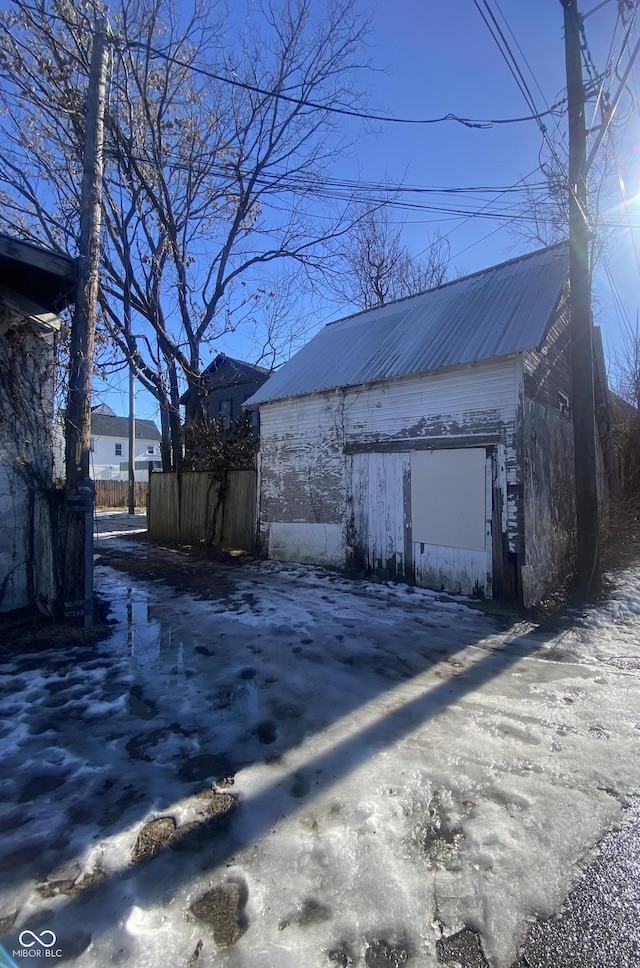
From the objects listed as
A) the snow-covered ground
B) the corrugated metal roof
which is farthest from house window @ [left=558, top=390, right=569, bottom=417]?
the snow-covered ground

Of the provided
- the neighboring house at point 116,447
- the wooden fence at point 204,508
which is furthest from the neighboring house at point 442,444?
the neighboring house at point 116,447

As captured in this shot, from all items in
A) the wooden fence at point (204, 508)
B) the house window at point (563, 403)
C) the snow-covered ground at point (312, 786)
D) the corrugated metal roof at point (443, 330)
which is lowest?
the snow-covered ground at point (312, 786)

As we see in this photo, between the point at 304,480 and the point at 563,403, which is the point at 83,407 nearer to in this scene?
the point at 304,480

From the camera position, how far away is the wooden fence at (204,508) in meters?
11.0

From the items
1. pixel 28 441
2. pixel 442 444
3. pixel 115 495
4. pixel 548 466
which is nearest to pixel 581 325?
pixel 548 466

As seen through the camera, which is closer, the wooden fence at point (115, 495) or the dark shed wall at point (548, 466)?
the dark shed wall at point (548, 466)

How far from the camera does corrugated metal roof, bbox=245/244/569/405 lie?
681cm

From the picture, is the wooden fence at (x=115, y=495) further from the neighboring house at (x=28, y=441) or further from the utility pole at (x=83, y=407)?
the utility pole at (x=83, y=407)

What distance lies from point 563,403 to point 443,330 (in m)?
2.63

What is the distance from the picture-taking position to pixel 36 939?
66.9 inches

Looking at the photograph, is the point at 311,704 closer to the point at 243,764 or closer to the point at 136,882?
the point at 243,764

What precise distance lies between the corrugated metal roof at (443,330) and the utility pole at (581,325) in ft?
1.39

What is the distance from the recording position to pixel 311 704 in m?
3.57

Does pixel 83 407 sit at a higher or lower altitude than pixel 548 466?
higher
